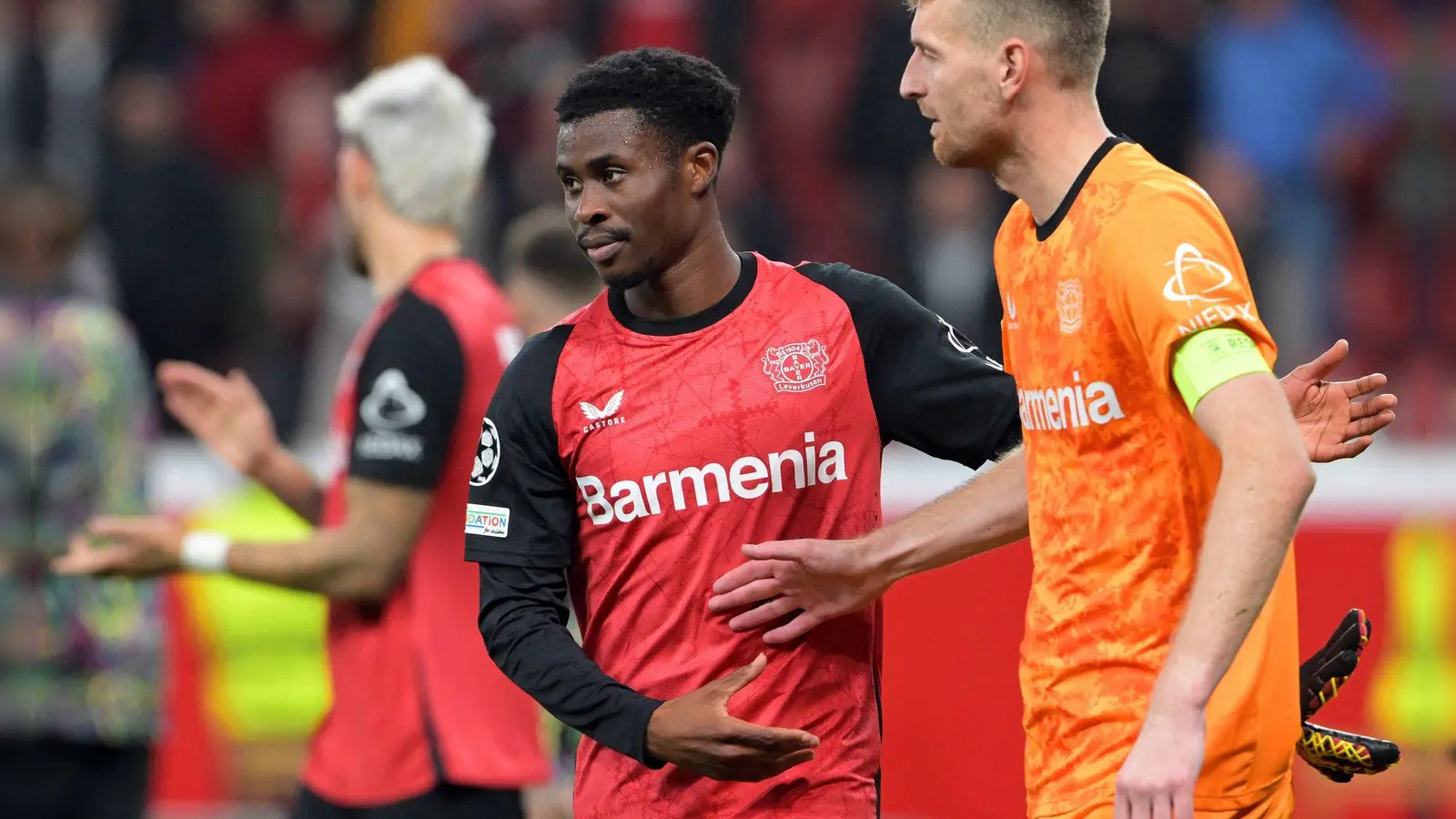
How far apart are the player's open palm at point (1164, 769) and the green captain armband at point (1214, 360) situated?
1.64ft

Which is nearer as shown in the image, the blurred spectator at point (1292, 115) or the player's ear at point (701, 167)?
the player's ear at point (701, 167)

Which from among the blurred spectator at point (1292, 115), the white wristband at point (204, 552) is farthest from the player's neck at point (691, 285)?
the blurred spectator at point (1292, 115)

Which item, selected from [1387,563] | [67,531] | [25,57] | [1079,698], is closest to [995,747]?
[1387,563]

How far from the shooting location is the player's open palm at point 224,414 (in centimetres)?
554

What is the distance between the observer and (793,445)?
377cm

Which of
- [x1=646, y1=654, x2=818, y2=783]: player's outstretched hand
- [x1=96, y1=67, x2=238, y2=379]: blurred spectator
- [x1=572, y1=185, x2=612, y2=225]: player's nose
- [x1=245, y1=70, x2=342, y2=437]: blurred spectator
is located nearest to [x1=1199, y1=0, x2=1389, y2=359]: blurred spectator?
[x1=245, y1=70, x2=342, y2=437]: blurred spectator

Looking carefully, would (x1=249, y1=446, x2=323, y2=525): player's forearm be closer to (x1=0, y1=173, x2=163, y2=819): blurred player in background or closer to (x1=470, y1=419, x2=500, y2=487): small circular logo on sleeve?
(x1=0, y1=173, x2=163, y2=819): blurred player in background

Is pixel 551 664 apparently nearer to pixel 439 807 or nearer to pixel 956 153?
pixel 956 153

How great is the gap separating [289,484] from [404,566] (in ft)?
1.99

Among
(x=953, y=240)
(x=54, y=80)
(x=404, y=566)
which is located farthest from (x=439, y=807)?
(x=54, y=80)

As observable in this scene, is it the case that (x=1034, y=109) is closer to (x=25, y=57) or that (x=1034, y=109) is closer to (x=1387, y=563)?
(x=1387, y=563)

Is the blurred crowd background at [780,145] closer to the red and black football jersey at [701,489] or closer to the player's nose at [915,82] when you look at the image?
the red and black football jersey at [701,489]

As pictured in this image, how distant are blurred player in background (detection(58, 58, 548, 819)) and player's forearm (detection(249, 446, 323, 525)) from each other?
0.18 meters

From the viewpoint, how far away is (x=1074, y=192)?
343 centimetres
